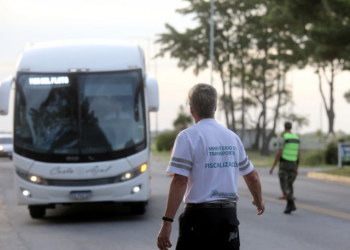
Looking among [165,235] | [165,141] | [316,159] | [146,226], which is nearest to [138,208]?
[146,226]

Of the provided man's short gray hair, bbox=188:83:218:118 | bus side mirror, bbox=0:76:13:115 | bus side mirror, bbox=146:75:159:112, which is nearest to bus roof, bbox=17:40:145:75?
bus side mirror, bbox=146:75:159:112

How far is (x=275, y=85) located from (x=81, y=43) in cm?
4855

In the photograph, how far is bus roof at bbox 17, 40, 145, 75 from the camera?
15.4 meters

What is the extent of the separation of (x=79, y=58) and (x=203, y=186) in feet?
32.5

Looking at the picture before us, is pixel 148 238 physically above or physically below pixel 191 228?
below

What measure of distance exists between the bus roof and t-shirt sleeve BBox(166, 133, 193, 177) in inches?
380

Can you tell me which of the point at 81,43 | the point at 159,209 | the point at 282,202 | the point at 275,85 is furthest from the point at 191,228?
the point at 275,85

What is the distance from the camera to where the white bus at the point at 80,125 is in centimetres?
1484

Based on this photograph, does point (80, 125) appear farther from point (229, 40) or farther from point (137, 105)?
point (229, 40)

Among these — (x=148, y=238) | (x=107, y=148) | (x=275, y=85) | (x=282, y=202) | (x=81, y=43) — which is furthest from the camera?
(x=275, y=85)

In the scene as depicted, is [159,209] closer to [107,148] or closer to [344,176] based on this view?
[107,148]

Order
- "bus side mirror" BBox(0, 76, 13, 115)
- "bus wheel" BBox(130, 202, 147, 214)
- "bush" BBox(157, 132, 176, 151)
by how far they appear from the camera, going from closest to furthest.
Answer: "bus side mirror" BBox(0, 76, 13, 115) < "bus wheel" BBox(130, 202, 147, 214) < "bush" BBox(157, 132, 176, 151)

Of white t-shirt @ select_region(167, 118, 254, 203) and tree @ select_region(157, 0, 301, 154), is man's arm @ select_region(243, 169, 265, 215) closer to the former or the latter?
white t-shirt @ select_region(167, 118, 254, 203)

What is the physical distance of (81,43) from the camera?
1606 cm
